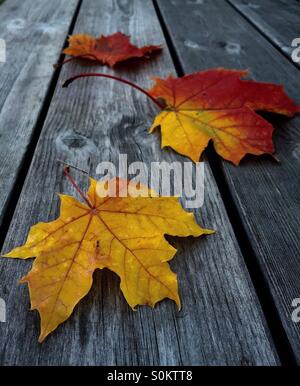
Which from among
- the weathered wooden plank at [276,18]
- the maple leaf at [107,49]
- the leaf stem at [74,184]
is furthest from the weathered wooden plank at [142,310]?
the weathered wooden plank at [276,18]

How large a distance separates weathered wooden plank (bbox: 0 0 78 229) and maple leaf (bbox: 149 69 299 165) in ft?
1.13

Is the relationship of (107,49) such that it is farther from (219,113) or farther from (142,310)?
(142,310)

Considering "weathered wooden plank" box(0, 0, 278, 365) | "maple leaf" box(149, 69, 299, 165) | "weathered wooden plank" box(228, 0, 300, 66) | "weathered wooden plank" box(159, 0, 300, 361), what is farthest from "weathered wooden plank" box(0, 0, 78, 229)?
"weathered wooden plank" box(228, 0, 300, 66)

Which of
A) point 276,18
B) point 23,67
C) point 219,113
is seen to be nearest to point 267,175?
point 219,113

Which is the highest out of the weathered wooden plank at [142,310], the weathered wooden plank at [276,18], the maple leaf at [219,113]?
the maple leaf at [219,113]

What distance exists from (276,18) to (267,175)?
4.09ft

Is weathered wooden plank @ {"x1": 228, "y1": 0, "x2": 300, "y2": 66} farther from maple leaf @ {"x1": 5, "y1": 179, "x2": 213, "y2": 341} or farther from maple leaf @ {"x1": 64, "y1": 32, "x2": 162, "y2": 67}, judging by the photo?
maple leaf @ {"x1": 5, "y1": 179, "x2": 213, "y2": 341}

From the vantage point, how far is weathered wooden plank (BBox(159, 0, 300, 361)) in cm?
61

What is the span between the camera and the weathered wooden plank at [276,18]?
4.84ft

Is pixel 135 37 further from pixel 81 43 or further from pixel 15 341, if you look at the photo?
pixel 15 341

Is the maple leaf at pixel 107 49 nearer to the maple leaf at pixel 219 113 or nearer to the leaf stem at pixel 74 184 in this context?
the maple leaf at pixel 219 113

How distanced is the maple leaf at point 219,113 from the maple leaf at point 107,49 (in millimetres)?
295

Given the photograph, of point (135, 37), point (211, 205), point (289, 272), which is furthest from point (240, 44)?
point (289, 272)

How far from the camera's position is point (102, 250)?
24.0 inches
